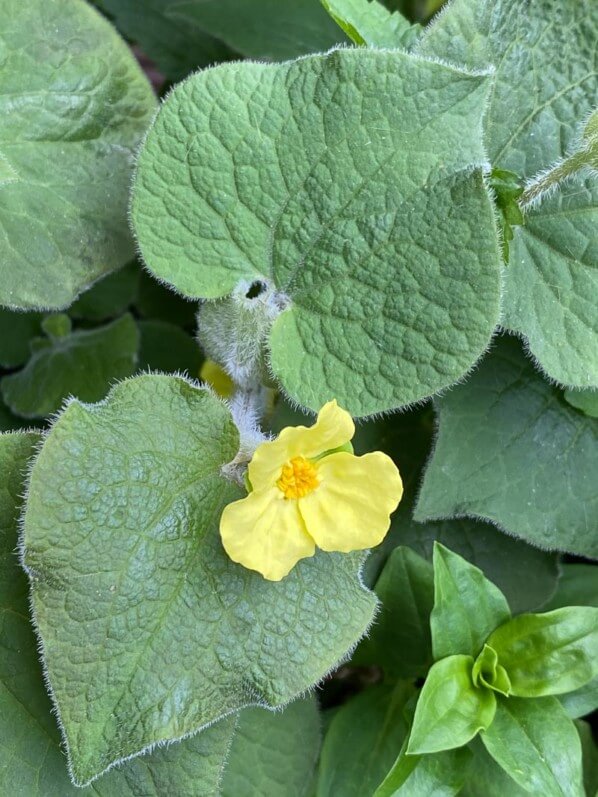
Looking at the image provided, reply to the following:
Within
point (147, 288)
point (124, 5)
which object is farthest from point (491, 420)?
point (124, 5)

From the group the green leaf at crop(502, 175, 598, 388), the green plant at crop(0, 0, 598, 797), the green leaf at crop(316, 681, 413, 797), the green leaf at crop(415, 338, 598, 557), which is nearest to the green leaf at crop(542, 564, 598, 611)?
the green plant at crop(0, 0, 598, 797)

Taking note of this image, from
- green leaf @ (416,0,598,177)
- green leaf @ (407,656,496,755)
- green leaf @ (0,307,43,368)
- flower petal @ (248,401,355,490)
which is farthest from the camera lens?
green leaf @ (0,307,43,368)

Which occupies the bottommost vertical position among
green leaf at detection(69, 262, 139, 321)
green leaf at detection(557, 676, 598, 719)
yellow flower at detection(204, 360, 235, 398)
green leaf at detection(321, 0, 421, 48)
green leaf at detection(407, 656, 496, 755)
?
green leaf at detection(69, 262, 139, 321)

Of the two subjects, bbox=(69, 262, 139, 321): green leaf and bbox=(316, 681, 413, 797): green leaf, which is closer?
bbox=(316, 681, 413, 797): green leaf

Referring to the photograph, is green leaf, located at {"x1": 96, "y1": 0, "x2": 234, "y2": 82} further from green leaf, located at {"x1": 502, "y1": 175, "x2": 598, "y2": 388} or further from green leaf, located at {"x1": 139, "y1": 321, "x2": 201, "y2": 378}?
green leaf, located at {"x1": 502, "y1": 175, "x2": 598, "y2": 388}

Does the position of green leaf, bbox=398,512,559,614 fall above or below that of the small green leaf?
below

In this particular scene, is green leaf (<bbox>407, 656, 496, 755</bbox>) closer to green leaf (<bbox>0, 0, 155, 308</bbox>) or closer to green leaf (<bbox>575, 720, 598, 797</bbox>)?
green leaf (<bbox>575, 720, 598, 797</bbox>)

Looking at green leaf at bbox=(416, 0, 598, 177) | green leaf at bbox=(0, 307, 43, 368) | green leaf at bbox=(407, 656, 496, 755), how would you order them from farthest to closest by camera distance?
green leaf at bbox=(0, 307, 43, 368) → green leaf at bbox=(416, 0, 598, 177) → green leaf at bbox=(407, 656, 496, 755)

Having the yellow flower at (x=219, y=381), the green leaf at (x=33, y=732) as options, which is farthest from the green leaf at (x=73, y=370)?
the green leaf at (x=33, y=732)
